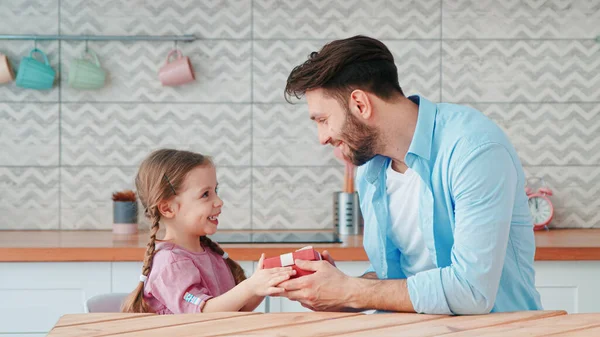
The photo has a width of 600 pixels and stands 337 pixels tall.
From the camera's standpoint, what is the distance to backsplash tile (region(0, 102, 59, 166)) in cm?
295

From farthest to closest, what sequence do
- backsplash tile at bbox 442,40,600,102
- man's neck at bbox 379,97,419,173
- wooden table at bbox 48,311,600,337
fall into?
1. backsplash tile at bbox 442,40,600,102
2. man's neck at bbox 379,97,419,173
3. wooden table at bbox 48,311,600,337

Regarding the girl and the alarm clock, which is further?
the alarm clock

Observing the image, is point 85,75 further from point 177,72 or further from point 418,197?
point 418,197

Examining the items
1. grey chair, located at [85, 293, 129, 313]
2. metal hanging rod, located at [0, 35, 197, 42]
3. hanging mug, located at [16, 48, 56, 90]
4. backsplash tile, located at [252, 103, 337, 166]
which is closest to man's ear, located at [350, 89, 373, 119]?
grey chair, located at [85, 293, 129, 313]

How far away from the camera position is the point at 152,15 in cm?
297

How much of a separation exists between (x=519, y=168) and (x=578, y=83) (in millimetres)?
1678

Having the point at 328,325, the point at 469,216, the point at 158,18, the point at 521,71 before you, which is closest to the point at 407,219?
the point at 469,216

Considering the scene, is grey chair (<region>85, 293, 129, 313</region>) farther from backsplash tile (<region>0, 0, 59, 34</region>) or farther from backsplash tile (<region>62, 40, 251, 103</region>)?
backsplash tile (<region>0, 0, 59, 34</region>)

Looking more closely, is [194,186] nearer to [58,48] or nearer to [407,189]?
[407,189]

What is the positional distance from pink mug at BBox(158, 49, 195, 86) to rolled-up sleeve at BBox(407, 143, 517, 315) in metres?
1.64

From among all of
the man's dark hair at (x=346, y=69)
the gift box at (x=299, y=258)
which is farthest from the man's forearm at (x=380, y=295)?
the man's dark hair at (x=346, y=69)

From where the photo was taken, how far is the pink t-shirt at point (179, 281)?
5.60 feet

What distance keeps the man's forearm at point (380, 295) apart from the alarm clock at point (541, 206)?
1618mm

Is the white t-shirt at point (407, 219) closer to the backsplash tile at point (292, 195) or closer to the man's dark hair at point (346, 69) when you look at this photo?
the man's dark hair at point (346, 69)
